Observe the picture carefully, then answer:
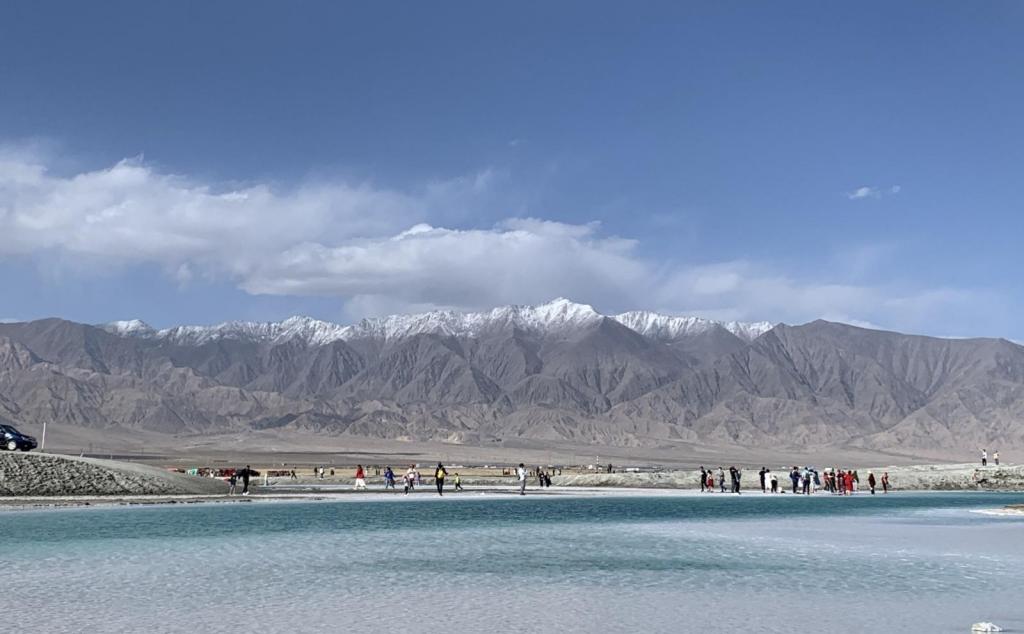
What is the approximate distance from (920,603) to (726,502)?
A: 135 ft

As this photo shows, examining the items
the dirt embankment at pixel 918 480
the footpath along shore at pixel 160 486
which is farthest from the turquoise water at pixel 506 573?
the dirt embankment at pixel 918 480

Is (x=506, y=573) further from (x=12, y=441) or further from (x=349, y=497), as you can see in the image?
(x=12, y=441)

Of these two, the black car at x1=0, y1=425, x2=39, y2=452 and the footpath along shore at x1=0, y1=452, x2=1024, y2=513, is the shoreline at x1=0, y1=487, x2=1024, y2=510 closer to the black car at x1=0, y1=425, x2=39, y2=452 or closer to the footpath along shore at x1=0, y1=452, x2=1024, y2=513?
the footpath along shore at x1=0, y1=452, x2=1024, y2=513

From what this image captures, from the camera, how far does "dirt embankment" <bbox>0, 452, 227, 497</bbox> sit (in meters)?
53.1

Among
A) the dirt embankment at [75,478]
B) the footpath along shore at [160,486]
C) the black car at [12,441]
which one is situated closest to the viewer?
the footpath along shore at [160,486]

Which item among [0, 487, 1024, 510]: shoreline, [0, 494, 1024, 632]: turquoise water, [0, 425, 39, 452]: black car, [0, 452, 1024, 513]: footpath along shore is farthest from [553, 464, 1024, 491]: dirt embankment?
[0, 425, 39, 452]: black car

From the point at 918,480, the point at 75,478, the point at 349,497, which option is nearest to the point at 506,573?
the point at 349,497

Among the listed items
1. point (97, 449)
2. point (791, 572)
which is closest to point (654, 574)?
point (791, 572)

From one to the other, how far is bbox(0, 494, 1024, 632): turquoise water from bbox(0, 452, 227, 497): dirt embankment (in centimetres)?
1132

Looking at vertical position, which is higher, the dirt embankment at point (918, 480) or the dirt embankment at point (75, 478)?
the dirt embankment at point (75, 478)

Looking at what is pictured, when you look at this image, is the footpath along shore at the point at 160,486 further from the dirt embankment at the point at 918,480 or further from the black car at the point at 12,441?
the black car at the point at 12,441

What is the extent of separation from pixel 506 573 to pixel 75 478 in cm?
3882

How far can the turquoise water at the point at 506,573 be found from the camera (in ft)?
55.9

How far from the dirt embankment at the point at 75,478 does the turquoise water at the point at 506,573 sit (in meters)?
11.3
